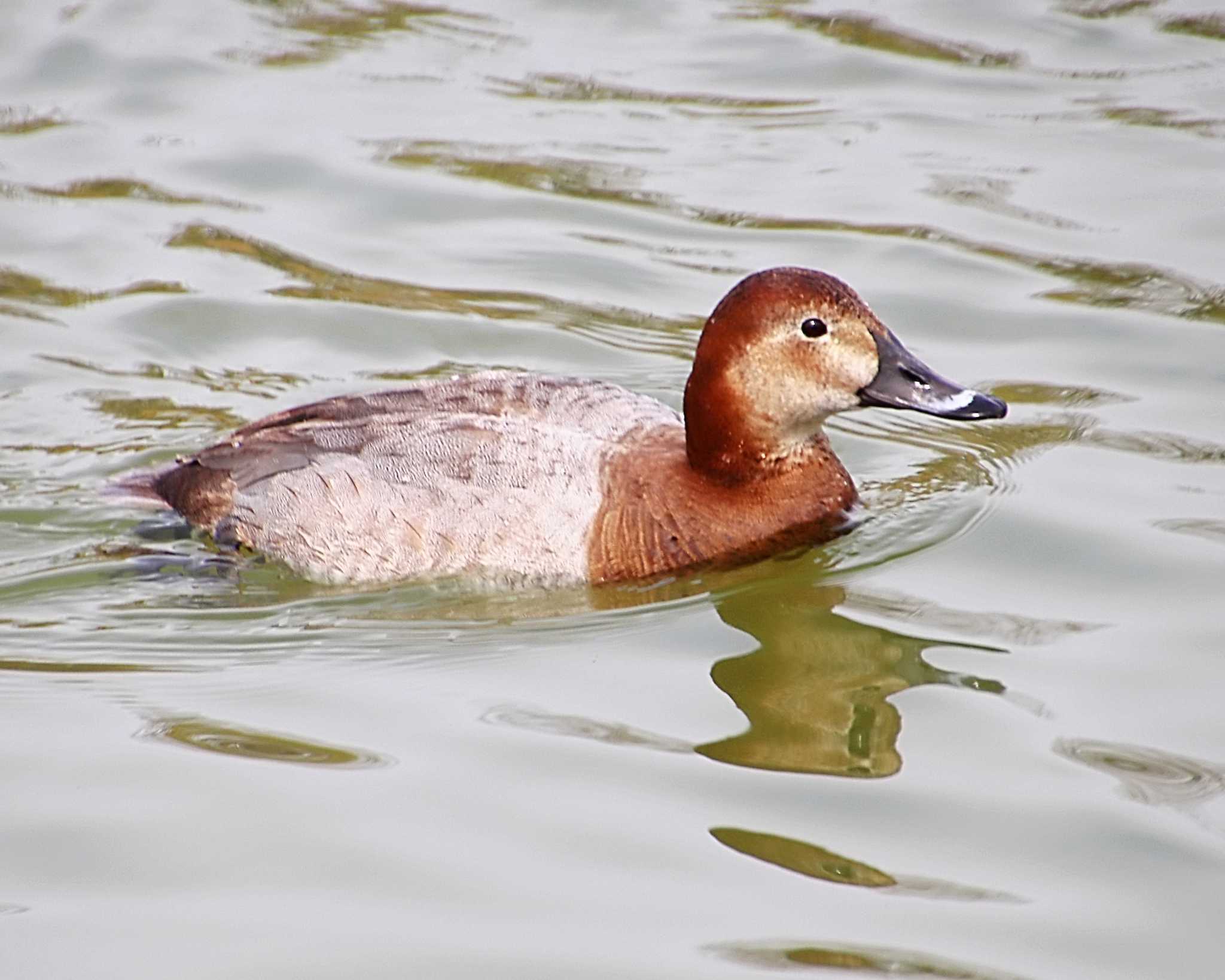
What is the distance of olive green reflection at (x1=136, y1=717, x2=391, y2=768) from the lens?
16.1 ft

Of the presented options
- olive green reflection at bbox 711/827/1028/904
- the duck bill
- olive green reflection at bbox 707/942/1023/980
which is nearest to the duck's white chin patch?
the duck bill

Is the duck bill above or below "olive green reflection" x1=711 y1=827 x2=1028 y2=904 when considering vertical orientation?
above

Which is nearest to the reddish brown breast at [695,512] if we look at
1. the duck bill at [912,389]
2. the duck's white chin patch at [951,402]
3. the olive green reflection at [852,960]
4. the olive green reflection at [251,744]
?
the duck bill at [912,389]

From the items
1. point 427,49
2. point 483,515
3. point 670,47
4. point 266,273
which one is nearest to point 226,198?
point 266,273

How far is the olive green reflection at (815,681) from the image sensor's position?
4.96 m

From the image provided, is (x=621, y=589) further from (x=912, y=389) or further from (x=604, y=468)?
(x=912, y=389)

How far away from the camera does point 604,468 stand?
621 cm

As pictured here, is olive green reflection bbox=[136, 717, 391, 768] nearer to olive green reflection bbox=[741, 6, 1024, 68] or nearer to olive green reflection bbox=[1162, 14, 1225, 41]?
olive green reflection bbox=[741, 6, 1024, 68]

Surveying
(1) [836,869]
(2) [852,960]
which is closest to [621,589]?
(1) [836,869]

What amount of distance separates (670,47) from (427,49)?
150 centimetres

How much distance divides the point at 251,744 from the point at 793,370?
2.20 m

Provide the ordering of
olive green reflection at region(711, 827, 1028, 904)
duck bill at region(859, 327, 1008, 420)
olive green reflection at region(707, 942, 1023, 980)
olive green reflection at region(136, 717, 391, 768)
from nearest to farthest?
olive green reflection at region(707, 942, 1023, 980), olive green reflection at region(711, 827, 1028, 904), olive green reflection at region(136, 717, 391, 768), duck bill at region(859, 327, 1008, 420)

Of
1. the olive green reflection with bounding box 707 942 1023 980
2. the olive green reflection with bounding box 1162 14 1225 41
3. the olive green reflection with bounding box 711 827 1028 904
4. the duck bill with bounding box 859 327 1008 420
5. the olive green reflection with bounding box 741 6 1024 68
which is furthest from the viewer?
the olive green reflection with bounding box 741 6 1024 68

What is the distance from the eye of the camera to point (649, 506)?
20.2 feet
